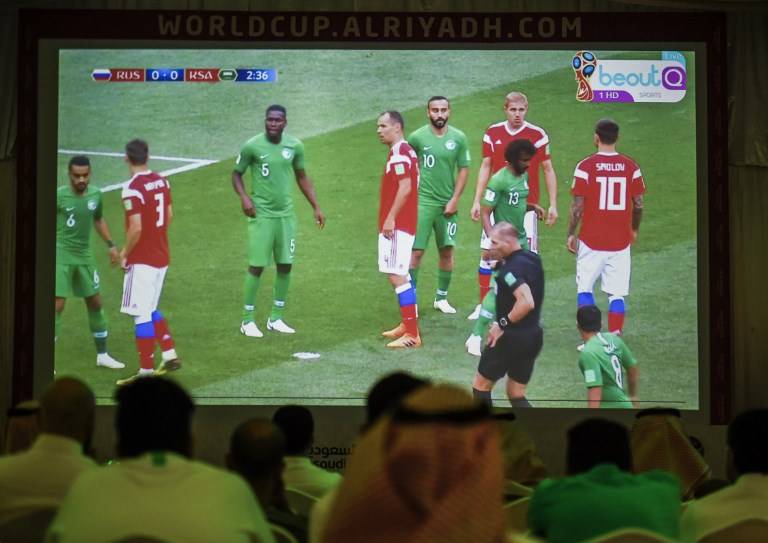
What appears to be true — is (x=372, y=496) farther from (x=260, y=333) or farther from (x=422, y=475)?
(x=260, y=333)

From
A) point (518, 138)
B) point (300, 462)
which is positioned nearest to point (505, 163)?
point (518, 138)

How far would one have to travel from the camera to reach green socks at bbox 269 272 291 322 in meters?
7.46

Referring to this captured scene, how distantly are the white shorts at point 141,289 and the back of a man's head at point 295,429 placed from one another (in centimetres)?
385

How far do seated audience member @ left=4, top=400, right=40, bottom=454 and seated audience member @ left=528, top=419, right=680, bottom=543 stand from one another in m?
2.08

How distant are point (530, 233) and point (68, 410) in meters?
5.07

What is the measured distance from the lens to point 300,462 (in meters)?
3.55

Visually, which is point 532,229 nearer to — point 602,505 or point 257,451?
point 257,451

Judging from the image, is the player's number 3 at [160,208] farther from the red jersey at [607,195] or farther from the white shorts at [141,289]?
the red jersey at [607,195]

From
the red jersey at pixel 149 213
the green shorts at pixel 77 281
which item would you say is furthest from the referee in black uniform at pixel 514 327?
the green shorts at pixel 77 281

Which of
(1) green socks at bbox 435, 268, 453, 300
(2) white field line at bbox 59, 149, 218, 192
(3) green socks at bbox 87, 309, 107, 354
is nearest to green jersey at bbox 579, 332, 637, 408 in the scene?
(1) green socks at bbox 435, 268, 453, 300

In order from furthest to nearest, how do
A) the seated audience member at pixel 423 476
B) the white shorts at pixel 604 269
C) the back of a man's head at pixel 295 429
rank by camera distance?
the white shorts at pixel 604 269
the back of a man's head at pixel 295 429
the seated audience member at pixel 423 476

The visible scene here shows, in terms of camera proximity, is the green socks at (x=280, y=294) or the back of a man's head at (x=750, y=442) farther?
the green socks at (x=280, y=294)

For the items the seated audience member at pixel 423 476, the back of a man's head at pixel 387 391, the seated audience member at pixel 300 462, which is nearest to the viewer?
the seated audience member at pixel 423 476

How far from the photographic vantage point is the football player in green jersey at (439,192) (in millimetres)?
7508
